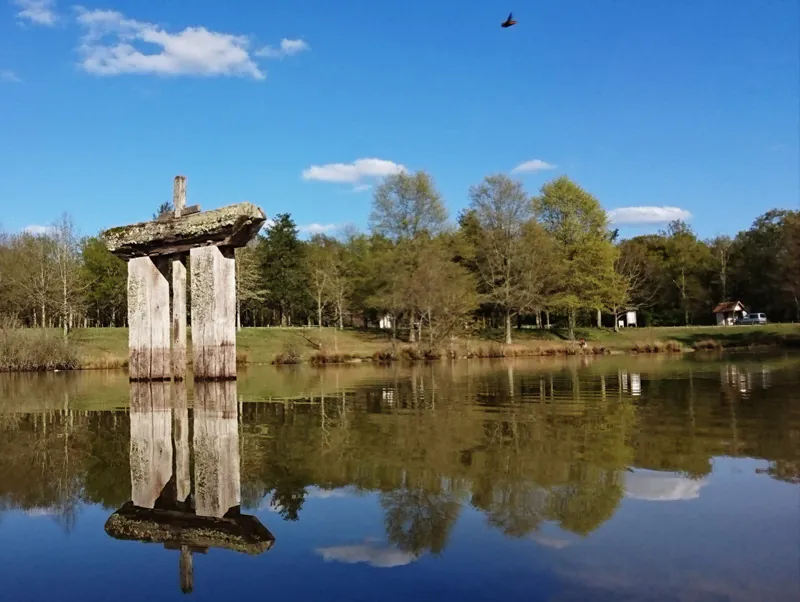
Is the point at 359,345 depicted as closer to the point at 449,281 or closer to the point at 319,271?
the point at 449,281

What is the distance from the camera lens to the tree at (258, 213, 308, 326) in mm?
69125

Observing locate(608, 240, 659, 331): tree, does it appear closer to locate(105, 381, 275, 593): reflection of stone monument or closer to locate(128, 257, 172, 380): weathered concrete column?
locate(128, 257, 172, 380): weathered concrete column

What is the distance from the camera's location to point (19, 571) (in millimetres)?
5633

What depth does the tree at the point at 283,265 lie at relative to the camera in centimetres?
6912

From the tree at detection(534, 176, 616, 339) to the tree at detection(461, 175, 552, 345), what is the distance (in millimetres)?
3003

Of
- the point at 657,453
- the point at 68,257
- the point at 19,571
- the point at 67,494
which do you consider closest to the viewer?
the point at 19,571

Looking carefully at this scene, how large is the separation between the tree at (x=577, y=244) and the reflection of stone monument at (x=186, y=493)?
155 ft

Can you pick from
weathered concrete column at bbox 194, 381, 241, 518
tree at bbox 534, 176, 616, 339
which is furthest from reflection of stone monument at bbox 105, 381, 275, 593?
tree at bbox 534, 176, 616, 339

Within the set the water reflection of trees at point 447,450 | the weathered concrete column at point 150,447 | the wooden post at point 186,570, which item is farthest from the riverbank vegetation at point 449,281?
Result: the wooden post at point 186,570

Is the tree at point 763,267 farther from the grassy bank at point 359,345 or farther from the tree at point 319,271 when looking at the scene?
the tree at point 319,271

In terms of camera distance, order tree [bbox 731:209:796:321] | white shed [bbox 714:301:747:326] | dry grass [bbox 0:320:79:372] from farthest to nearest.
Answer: white shed [bbox 714:301:747:326] < tree [bbox 731:209:796:321] < dry grass [bbox 0:320:79:372]

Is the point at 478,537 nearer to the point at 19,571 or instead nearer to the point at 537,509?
the point at 537,509

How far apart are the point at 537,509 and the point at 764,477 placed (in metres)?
3.32

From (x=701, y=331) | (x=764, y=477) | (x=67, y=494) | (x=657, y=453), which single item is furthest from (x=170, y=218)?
(x=701, y=331)
